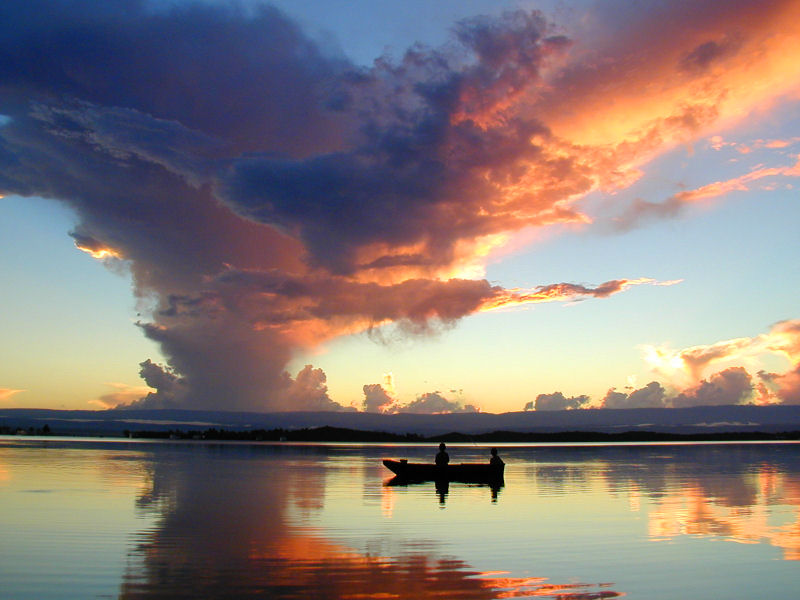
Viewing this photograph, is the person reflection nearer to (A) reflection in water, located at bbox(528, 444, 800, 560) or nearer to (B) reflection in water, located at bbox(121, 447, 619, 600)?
(A) reflection in water, located at bbox(528, 444, 800, 560)

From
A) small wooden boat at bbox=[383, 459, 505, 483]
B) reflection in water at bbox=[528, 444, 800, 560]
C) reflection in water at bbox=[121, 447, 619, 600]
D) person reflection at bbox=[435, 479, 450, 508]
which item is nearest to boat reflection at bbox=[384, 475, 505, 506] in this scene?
person reflection at bbox=[435, 479, 450, 508]

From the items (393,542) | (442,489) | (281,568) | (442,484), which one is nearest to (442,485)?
(442,484)

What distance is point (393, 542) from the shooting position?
997 inches

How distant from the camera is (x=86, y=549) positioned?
23031 millimetres

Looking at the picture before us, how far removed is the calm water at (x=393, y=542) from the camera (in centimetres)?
1814

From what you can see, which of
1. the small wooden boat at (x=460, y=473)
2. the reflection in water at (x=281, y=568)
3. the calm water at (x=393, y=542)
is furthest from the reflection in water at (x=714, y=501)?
the reflection in water at (x=281, y=568)

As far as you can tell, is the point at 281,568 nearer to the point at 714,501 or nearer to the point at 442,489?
the point at 714,501

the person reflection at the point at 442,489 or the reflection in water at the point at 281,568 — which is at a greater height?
the reflection in water at the point at 281,568

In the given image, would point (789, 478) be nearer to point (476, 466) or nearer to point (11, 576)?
point (476, 466)

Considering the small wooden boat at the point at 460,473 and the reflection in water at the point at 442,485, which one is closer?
the reflection in water at the point at 442,485

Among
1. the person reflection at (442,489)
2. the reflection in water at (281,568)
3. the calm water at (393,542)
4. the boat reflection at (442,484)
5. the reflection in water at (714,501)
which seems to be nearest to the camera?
the reflection in water at (281,568)

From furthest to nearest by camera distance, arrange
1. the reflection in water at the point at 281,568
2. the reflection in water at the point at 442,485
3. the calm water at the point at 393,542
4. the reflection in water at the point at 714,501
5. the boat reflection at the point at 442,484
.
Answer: the boat reflection at the point at 442,484 < the reflection in water at the point at 442,485 < the reflection in water at the point at 714,501 < the calm water at the point at 393,542 < the reflection in water at the point at 281,568

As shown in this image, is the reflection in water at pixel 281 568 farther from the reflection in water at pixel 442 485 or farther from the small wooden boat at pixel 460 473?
the small wooden boat at pixel 460 473

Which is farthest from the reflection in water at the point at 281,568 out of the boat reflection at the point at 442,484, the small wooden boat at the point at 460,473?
the small wooden boat at the point at 460,473
